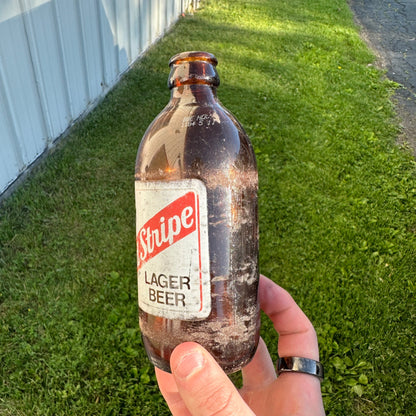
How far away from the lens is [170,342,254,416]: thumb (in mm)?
1307

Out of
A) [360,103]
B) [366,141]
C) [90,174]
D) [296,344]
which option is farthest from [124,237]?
[360,103]

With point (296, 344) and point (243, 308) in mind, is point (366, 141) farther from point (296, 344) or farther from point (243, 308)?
point (243, 308)

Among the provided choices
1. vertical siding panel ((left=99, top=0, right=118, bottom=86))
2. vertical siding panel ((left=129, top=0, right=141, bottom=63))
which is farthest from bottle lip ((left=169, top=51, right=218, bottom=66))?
vertical siding panel ((left=129, top=0, right=141, bottom=63))

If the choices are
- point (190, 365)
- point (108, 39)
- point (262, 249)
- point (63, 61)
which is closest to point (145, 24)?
point (108, 39)

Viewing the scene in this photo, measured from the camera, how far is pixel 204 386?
133cm

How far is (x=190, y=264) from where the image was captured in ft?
4.68

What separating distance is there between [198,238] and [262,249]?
81.6 inches

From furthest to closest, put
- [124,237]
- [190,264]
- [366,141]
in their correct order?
[366,141] < [124,237] < [190,264]

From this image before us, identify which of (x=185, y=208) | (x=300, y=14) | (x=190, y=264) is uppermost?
(x=185, y=208)

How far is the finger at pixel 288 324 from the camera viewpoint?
1.88 meters

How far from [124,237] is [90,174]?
98cm

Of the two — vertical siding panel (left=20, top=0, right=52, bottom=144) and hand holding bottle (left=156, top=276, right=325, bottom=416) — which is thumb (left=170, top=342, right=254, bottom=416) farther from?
vertical siding panel (left=20, top=0, right=52, bottom=144)

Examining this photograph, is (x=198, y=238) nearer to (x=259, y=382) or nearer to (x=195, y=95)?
(x=195, y=95)

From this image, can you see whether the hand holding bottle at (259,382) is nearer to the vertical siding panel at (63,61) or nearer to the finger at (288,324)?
the finger at (288,324)
